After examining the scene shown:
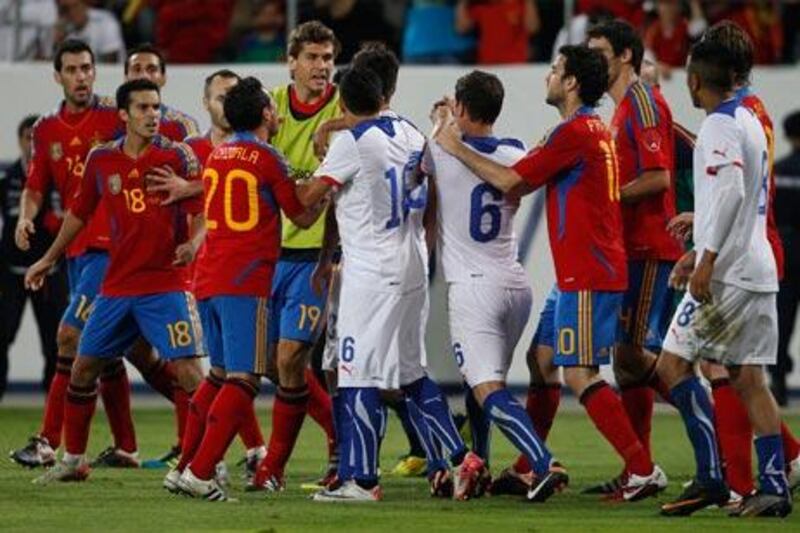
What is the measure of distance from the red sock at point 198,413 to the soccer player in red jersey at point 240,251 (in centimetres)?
29

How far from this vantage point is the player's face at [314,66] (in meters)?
13.6

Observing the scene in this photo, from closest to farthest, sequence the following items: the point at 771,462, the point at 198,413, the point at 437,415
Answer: the point at 771,462 < the point at 437,415 < the point at 198,413

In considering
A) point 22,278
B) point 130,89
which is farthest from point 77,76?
point 22,278

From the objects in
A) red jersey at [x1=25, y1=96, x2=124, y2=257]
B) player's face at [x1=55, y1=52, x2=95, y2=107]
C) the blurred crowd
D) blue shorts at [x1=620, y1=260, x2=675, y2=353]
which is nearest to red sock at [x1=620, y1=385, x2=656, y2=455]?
blue shorts at [x1=620, y1=260, x2=675, y2=353]

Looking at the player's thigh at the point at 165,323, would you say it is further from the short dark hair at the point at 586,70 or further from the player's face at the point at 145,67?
the short dark hair at the point at 586,70

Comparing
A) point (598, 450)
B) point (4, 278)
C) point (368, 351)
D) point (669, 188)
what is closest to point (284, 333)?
point (368, 351)

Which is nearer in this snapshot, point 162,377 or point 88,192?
point 88,192

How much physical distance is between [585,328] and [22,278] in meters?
8.28

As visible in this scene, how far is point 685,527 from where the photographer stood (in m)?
11.5

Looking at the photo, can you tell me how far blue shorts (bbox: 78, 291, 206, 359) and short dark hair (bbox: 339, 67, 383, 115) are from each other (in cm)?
185

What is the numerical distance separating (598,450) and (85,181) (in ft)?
14.8

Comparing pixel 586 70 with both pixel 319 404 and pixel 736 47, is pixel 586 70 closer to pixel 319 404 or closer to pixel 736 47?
pixel 736 47

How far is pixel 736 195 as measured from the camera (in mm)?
11625

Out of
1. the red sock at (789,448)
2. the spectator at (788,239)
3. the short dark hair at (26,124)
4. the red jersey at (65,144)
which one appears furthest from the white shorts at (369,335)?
the spectator at (788,239)
